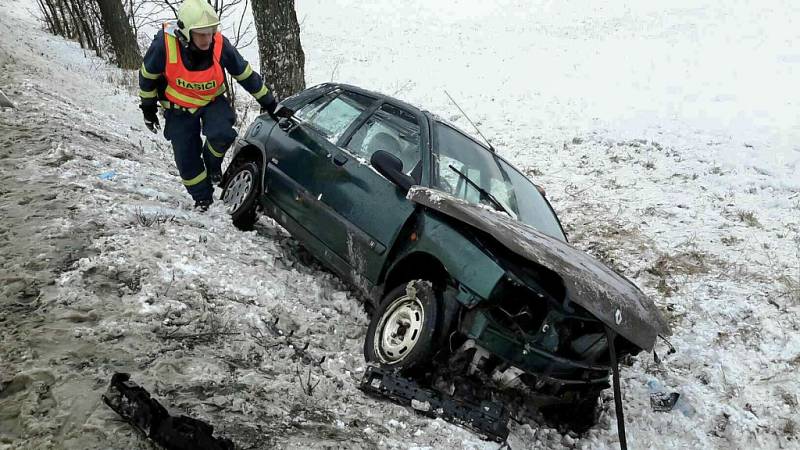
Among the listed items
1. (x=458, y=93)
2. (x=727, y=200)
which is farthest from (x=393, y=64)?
(x=727, y=200)

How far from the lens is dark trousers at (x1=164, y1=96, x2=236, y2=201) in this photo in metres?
4.71

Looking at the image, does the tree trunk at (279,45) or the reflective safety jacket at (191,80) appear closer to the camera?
the reflective safety jacket at (191,80)

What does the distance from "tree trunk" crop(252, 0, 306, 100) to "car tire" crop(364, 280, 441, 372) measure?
4716mm

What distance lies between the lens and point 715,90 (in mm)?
12484

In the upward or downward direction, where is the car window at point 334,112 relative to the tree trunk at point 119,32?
downward

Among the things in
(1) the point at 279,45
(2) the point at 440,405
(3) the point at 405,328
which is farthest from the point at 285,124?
(2) the point at 440,405

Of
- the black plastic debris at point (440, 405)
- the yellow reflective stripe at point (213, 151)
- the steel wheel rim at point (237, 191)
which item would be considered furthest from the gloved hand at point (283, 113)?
the black plastic debris at point (440, 405)

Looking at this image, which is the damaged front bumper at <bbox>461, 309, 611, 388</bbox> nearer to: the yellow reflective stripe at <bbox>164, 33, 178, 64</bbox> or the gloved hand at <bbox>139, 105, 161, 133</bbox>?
the yellow reflective stripe at <bbox>164, 33, 178, 64</bbox>

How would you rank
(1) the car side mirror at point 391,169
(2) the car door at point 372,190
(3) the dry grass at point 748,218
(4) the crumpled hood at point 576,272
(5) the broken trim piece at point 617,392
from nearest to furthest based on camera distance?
(5) the broken trim piece at point 617,392, (4) the crumpled hood at point 576,272, (1) the car side mirror at point 391,169, (2) the car door at point 372,190, (3) the dry grass at point 748,218

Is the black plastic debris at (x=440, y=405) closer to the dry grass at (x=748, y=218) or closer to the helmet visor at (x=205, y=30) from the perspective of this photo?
the helmet visor at (x=205, y=30)

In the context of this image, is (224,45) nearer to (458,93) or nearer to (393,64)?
(458,93)

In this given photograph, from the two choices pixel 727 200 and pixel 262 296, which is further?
pixel 727 200

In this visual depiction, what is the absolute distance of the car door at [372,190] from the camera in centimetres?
371

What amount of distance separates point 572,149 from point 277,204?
268 inches
